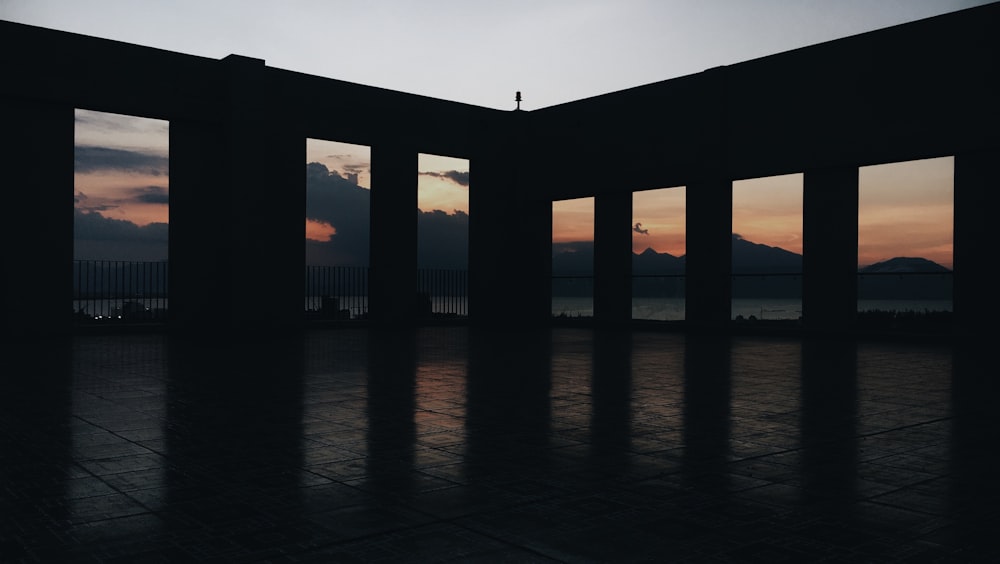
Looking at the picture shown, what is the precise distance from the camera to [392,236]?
17.3 m

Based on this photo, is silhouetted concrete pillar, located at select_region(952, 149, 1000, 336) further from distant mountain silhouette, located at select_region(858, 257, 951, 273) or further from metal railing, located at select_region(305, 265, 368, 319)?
metal railing, located at select_region(305, 265, 368, 319)

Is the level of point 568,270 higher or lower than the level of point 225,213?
lower

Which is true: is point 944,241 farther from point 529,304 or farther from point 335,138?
point 335,138

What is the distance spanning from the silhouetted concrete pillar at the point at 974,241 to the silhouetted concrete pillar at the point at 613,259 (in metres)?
6.86

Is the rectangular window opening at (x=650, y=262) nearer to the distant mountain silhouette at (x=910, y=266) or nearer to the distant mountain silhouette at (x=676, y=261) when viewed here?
the distant mountain silhouette at (x=676, y=261)

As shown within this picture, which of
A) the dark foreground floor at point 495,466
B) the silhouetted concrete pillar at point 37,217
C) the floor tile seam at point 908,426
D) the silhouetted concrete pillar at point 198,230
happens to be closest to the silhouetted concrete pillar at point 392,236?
the silhouetted concrete pillar at point 198,230

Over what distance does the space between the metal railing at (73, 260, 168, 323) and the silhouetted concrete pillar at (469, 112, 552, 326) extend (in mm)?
7200

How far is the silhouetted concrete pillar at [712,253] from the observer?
16.2 m

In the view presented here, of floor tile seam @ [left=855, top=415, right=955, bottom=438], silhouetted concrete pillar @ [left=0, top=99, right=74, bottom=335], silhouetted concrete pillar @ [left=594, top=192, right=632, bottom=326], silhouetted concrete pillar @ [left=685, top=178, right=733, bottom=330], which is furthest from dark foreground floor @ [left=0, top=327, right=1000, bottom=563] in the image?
silhouetted concrete pillar @ [left=594, top=192, right=632, bottom=326]

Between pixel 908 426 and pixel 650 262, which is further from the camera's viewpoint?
pixel 650 262

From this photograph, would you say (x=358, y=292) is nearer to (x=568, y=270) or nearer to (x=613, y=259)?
(x=568, y=270)

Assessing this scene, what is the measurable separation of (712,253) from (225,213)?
32.2 feet

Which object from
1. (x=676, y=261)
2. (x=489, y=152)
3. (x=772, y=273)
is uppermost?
(x=489, y=152)

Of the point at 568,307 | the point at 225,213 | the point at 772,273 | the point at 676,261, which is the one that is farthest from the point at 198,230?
the point at 772,273
